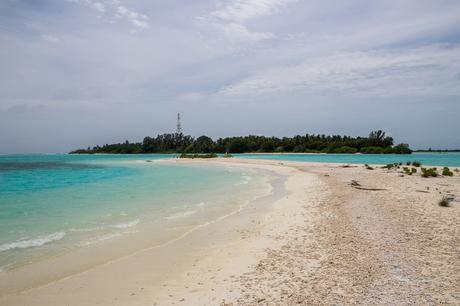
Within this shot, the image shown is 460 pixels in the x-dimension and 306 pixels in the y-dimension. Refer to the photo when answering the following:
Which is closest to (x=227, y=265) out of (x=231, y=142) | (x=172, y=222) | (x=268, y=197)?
(x=172, y=222)

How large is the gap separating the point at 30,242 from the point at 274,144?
124704 millimetres

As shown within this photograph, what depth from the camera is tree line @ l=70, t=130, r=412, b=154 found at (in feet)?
370

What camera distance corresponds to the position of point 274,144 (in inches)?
5148

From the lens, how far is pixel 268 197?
15.9m

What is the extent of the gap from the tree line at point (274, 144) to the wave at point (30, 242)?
109 metres

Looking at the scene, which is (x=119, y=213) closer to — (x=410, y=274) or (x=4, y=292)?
(x=4, y=292)

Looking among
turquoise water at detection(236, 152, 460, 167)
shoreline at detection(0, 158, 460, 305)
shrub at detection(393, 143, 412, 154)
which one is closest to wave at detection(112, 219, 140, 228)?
shoreline at detection(0, 158, 460, 305)

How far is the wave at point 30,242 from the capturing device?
7.84m

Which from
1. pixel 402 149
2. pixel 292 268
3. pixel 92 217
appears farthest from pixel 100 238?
pixel 402 149

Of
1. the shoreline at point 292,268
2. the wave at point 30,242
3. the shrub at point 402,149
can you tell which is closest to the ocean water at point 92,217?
the wave at point 30,242

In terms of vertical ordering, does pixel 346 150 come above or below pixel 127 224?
above

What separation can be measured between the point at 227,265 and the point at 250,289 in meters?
1.27

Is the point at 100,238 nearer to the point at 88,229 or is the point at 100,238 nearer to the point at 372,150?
the point at 88,229

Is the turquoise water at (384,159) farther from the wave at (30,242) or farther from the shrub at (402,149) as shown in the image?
the wave at (30,242)
